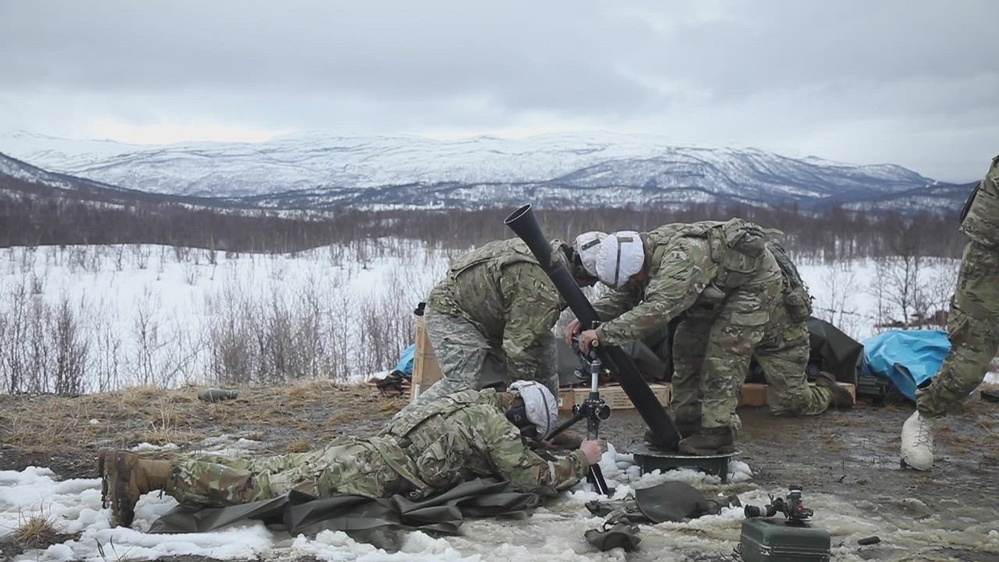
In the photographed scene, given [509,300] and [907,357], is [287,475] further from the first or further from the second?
[907,357]

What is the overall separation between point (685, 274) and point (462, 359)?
1.58 m

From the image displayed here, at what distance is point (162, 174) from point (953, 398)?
105 metres

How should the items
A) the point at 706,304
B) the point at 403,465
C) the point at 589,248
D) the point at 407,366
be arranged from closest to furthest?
the point at 403,465 < the point at 589,248 < the point at 706,304 < the point at 407,366

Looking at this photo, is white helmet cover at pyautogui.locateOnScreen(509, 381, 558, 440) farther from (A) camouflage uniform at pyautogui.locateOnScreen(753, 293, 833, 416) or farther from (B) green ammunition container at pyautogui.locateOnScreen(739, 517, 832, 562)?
(A) camouflage uniform at pyautogui.locateOnScreen(753, 293, 833, 416)

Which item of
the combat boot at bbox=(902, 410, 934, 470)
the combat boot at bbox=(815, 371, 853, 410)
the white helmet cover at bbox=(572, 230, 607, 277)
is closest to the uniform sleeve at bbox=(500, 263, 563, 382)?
the white helmet cover at bbox=(572, 230, 607, 277)

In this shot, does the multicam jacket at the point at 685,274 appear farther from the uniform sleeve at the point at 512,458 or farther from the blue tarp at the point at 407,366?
the blue tarp at the point at 407,366

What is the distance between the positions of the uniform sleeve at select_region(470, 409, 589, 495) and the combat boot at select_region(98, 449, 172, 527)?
1.53m

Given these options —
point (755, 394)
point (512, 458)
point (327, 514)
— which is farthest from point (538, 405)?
point (755, 394)

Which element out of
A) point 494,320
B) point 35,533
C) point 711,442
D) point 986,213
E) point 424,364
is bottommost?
point 35,533

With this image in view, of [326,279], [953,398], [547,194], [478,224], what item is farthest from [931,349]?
[547,194]

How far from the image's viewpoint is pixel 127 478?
427cm

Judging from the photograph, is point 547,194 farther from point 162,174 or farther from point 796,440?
point 796,440

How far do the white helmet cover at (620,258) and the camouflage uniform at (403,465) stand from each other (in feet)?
3.40

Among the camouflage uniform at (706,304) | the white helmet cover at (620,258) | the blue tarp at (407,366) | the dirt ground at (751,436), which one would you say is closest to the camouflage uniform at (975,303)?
the dirt ground at (751,436)
